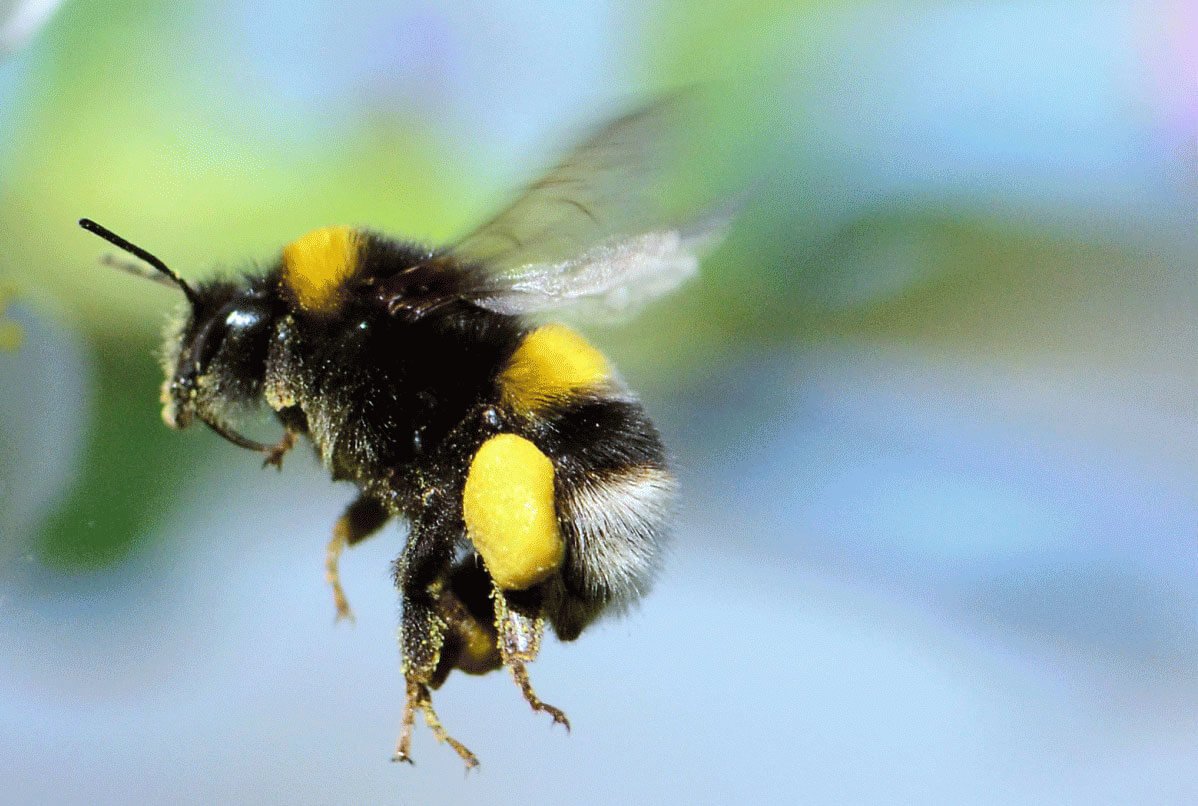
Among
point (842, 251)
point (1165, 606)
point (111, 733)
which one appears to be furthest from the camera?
point (842, 251)

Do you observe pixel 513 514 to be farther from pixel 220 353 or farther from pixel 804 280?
pixel 804 280

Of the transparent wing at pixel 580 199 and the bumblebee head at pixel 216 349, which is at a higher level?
the transparent wing at pixel 580 199

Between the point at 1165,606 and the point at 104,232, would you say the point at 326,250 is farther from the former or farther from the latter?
the point at 1165,606

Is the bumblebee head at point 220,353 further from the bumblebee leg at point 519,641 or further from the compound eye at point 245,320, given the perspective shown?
the bumblebee leg at point 519,641

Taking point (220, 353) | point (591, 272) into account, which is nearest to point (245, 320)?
point (220, 353)

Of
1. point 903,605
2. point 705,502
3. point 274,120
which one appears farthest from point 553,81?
point 903,605

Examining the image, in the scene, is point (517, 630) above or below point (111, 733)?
above

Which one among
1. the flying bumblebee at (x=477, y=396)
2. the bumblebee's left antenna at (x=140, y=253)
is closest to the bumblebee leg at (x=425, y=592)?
the flying bumblebee at (x=477, y=396)
